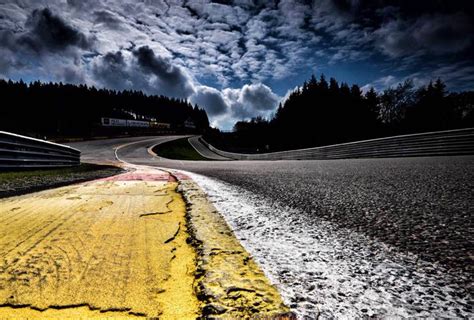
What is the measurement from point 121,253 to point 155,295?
0.41 m

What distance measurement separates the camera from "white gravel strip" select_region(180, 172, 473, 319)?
664 mm

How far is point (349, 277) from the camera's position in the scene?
2.75 feet

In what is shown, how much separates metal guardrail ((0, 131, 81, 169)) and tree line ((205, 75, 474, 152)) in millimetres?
36072

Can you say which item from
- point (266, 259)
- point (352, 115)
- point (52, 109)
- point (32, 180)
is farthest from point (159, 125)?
point (266, 259)

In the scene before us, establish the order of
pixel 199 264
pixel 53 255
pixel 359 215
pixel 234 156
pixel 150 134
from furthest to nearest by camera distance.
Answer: pixel 150 134, pixel 234 156, pixel 359 215, pixel 53 255, pixel 199 264

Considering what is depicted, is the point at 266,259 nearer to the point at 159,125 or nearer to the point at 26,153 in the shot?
the point at 26,153

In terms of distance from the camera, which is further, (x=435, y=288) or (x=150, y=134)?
(x=150, y=134)

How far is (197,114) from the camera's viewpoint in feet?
487

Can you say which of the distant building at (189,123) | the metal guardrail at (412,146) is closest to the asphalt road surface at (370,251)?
the metal guardrail at (412,146)

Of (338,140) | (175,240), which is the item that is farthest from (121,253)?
(338,140)

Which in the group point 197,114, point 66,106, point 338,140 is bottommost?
point 338,140

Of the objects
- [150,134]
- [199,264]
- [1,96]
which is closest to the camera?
[199,264]

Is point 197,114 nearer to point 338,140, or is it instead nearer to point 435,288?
point 338,140

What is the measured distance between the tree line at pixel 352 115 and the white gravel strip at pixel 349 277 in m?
42.5
